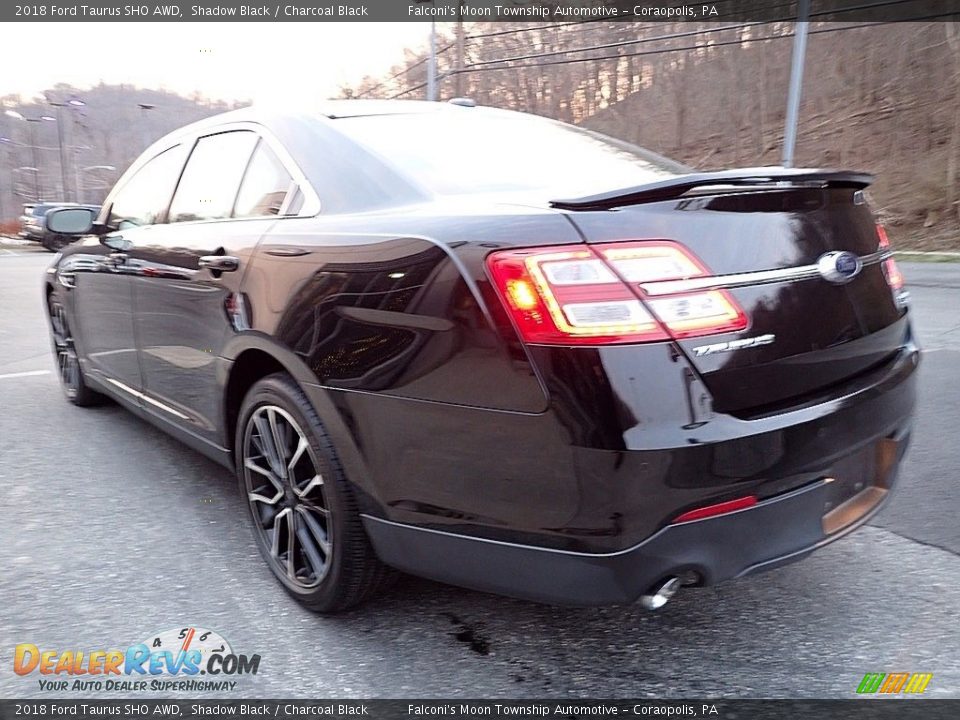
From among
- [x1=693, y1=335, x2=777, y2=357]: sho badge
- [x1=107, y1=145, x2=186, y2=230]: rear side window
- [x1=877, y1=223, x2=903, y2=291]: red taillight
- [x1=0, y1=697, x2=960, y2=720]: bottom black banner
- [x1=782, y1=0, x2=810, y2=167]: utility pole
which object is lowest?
[x1=0, y1=697, x2=960, y2=720]: bottom black banner

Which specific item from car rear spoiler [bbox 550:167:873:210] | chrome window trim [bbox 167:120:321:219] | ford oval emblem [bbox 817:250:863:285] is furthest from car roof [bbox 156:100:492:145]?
ford oval emblem [bbox 817:250:863:285]

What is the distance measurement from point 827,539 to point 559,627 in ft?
2.68

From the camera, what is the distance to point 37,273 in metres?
17.4

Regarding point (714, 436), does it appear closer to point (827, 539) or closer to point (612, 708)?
point (827, 539)

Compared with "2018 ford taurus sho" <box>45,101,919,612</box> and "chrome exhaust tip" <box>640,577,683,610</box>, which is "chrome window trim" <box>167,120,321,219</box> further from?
"chrome exhaust tip" <box>640,577,683,610</box>

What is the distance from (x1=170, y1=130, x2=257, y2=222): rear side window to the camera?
310cm

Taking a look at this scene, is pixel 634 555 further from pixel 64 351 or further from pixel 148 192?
pixel 64 351

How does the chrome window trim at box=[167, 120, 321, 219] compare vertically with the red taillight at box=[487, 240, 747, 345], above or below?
above

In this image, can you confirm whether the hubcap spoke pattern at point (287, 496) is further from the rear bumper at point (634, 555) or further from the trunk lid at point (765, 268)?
the trunk lid at point (765, 268)

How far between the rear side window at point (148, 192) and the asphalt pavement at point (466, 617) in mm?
1307

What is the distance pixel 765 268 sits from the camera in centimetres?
195

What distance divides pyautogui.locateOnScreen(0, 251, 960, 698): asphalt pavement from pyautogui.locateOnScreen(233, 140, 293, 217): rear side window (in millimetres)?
1261

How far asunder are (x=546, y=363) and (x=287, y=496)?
3.98ft

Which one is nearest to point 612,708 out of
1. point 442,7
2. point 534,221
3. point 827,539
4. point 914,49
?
point 827,539
